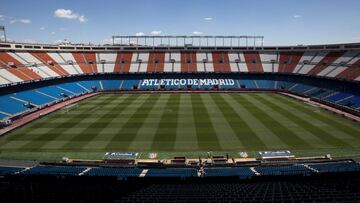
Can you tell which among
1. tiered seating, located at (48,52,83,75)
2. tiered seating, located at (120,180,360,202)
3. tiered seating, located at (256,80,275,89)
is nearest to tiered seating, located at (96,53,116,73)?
tiered seating, located at (48,52,83,75)

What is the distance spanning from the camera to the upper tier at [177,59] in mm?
71312

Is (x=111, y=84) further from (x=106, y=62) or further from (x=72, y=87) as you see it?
(x=72, y=87)

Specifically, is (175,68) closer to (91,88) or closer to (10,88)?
(91,88)

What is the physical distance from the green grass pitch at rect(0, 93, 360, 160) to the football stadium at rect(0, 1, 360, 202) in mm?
216

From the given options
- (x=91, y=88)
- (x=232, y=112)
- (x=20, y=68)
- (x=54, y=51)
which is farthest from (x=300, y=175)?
(x=54, y=51)

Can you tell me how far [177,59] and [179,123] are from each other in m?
53.2

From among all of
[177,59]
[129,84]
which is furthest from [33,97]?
[177,59]

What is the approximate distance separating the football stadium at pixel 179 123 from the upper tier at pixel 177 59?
0.36 meters

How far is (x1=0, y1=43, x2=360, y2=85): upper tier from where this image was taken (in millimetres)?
71312

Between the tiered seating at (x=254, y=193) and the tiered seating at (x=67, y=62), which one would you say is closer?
the tiered seating at (x=254, y=193)

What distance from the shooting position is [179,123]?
152 ft

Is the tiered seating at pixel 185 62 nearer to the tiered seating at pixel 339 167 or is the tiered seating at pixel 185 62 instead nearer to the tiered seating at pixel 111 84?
the tiered seating at pixel 111 84

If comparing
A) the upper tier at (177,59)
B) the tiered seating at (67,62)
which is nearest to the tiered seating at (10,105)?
the upper tier at (177,59)

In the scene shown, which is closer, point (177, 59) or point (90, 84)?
point (90, 84)
